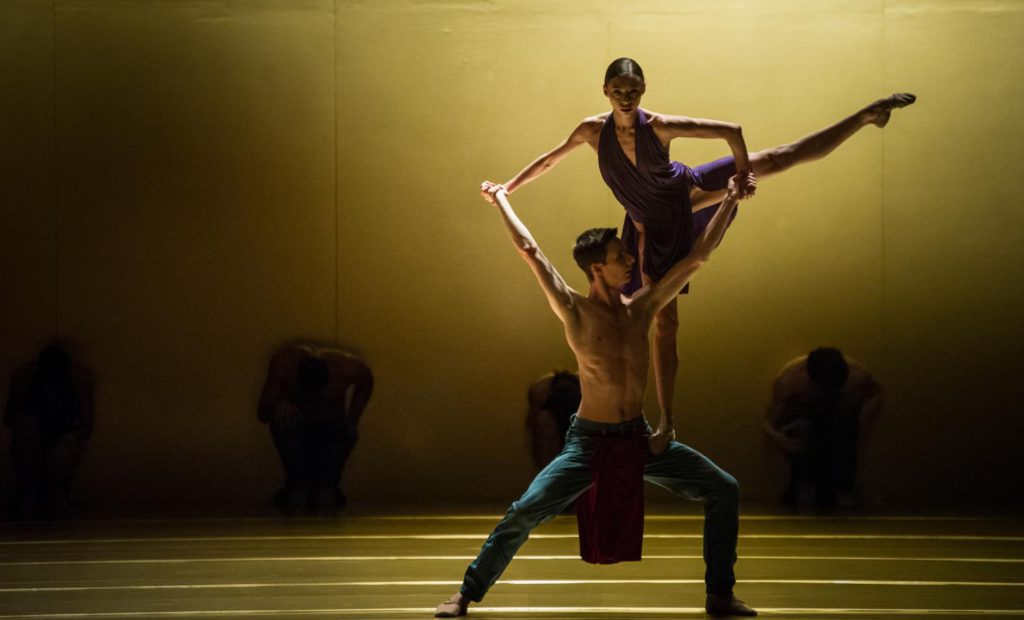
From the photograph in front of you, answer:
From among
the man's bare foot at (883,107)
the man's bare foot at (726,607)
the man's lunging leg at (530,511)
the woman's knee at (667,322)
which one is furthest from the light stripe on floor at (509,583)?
the man's bare foot at (883,107)

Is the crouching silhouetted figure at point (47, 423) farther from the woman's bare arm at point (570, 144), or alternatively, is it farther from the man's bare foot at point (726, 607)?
the man's bare foot at point (726, 607)

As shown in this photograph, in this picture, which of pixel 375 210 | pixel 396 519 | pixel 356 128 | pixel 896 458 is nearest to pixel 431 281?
pixel 375 210

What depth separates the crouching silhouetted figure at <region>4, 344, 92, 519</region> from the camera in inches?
264

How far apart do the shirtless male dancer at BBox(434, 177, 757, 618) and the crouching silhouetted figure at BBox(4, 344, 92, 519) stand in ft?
11.5

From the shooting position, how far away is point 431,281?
691cm

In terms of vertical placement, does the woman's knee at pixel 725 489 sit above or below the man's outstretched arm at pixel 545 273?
below

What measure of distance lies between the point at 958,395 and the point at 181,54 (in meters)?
4.78

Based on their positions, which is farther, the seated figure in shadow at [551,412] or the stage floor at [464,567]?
the seated figure in shadow at [551,412]

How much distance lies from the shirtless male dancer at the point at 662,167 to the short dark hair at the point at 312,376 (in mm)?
2630

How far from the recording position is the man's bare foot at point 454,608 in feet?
13.1

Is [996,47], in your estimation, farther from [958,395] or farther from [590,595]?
[590,595]

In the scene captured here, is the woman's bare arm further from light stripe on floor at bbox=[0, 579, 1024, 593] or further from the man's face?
light stripe on floor at bbox=[0, 579, 1024, 593]

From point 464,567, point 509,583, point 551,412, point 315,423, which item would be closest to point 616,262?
point 509,583

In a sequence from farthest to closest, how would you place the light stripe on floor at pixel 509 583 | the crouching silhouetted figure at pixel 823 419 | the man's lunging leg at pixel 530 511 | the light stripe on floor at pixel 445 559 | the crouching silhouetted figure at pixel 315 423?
the crouching silhouetted figure at pixel 315 423, the crouching silhouetted figure at pixel 823 419, the light stripe on floor at pixel 445 559, the light stripe on floor at pixel 509 583, the man's lunging leg at pixel 530 511
